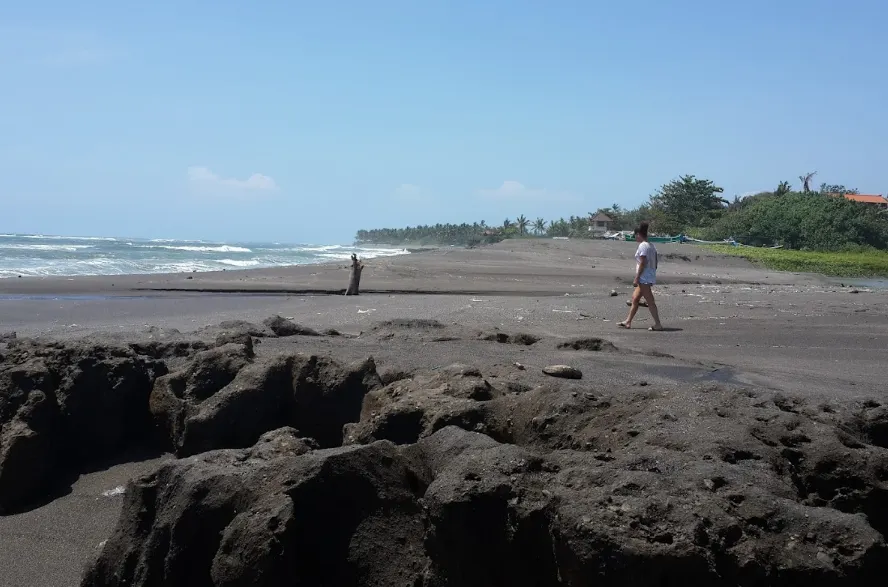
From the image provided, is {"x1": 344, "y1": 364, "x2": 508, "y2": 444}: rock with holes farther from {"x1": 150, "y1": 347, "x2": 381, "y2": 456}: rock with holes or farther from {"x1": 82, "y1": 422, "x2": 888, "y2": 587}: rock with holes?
{"x1": 82, "y1": 422, "x2": 888, "y2": 587}: rock with holes

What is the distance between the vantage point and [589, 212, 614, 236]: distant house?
80.1 meters

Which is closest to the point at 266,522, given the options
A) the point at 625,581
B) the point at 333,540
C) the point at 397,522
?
the point at 333,540

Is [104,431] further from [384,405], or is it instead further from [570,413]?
[570,413]

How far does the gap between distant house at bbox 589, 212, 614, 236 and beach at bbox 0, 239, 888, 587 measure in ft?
180

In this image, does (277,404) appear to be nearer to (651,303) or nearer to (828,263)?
(651,303)

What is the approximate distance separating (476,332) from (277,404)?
12.5 ft

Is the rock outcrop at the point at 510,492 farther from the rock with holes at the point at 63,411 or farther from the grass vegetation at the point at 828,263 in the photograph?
the grass vegetation at the point at 828,263

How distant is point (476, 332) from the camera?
9.32 meters

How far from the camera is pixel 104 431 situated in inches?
259

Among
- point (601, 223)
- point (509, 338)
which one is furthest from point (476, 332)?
point (601, 223)

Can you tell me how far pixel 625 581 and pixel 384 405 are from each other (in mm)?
2566

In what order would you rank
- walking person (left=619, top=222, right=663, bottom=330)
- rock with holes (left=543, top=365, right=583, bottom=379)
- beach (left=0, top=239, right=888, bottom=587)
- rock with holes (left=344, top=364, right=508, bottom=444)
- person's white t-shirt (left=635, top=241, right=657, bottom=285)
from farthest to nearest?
person's white t-shirt (left=635, top=241, right=657, bottom=285) → walking person (left=619, top=222, right=663, bottom=330) → rock with holes (left=543, top=365, right=583, bottom=379) → beach (left=0, top=239, right=888, bottom=587) → rock with holes (left=344, top=364, right=508, bottom=444)

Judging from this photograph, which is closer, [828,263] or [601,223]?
[828,263]

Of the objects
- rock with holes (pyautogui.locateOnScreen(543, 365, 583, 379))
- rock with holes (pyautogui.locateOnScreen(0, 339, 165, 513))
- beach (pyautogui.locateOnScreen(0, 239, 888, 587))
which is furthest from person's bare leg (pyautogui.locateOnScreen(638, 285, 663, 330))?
rock with holes (pyautogui.locateOnScreen(0, 339, 165, 513))
